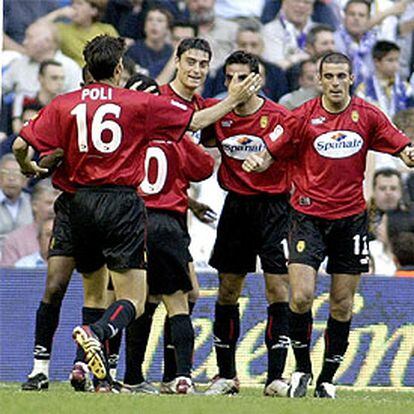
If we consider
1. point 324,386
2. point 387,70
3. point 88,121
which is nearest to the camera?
point 88,121

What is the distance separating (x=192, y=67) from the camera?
10680 millimetres

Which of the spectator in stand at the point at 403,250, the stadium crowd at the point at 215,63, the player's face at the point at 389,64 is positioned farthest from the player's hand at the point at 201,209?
the player's face at the point at 389,64

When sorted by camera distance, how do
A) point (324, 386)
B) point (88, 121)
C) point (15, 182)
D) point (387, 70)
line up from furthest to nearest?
point (387, 70), point (15, 182), point (324, 386), point (88, 121)

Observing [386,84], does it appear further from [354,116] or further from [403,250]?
[354,116]

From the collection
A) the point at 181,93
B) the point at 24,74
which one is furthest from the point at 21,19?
the point at 181,93

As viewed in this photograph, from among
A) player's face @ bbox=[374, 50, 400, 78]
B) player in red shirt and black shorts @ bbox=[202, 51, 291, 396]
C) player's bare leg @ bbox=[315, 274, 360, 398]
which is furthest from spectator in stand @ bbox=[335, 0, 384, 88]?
player's bare leg @ bbox=[315, 274, 360, 398]

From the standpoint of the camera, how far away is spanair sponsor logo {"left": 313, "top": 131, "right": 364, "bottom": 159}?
10.5 metres

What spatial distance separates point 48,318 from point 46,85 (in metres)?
5.95

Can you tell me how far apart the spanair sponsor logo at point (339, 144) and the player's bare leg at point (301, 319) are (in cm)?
91

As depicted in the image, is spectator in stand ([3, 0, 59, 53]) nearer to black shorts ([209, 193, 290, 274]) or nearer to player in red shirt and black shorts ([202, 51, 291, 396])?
player in red shirt and black shorts ([202, 51, 291, 396])

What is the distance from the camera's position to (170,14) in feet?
52.1

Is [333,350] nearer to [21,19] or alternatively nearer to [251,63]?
[251,63]

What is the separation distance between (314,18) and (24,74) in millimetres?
3467

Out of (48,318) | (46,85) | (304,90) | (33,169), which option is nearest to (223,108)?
(33,169)
